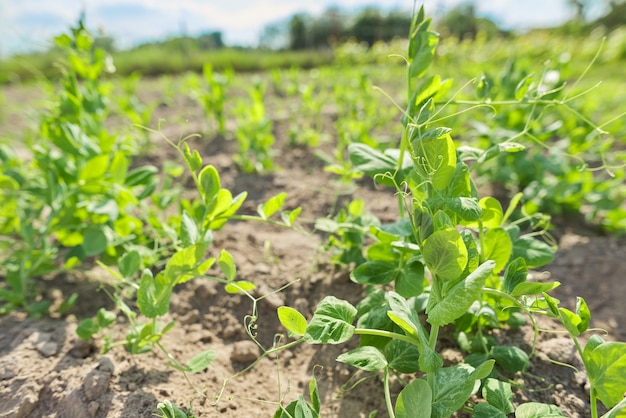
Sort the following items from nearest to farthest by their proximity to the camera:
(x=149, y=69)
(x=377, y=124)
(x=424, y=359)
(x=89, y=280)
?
1. (x=424, y=359)
2. (x=89, y=280)
3. (x=377, y=124)
4. (x=149, y=69)

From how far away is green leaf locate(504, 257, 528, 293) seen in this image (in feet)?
2.71

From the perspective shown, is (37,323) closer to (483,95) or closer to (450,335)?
(450,335)

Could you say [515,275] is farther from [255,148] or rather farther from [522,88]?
[255,148]

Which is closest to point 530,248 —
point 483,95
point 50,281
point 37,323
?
point 483,95

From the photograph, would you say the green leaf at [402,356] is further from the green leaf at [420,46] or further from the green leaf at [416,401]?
the green leaf at [420,46]

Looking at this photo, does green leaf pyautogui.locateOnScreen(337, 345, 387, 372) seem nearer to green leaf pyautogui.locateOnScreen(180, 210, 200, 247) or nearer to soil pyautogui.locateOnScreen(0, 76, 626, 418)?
soil pyautogui.locateOnScreen(0, 76, 626, 418)

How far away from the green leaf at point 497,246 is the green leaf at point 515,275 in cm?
8

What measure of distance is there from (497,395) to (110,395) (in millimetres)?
846

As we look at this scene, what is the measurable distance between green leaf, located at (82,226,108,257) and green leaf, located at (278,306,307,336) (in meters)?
0.82

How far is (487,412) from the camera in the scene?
795 millimetres

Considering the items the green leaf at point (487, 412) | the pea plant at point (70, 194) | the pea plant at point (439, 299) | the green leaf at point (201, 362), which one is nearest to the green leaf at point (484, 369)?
the pea plant at point (439, 299)

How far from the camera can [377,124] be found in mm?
3357

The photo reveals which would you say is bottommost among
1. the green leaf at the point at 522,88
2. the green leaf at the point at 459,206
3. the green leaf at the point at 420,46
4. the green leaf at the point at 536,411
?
the green leaf at the point at 536,411

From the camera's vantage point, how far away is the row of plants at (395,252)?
75 cm
